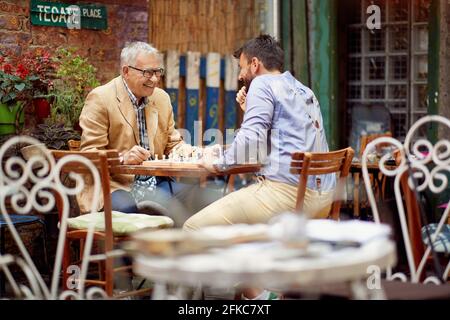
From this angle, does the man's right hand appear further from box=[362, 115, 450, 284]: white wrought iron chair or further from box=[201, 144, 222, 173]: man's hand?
box=[362, 115, 450, 284]: white wrought iron chair

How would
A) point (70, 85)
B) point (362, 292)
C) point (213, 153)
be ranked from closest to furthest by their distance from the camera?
point (362, 292) < point (213, 153) < point (70, 85)

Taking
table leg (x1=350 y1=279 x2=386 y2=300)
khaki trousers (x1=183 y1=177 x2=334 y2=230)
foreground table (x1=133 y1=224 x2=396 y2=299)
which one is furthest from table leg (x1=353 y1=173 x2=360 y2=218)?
foreground table (x1=133 y1=224 x2=396 y2=299)

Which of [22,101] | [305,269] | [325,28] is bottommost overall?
[305,269]

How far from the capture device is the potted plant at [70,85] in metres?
7.29

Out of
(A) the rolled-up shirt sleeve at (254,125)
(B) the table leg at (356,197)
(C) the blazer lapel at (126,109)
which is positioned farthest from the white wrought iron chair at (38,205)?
(B) the table leg at (356,197)

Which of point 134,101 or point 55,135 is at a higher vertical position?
point 134,101

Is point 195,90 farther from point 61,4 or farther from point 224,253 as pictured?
point 224,253

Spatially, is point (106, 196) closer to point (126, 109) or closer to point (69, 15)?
point (126, 109)

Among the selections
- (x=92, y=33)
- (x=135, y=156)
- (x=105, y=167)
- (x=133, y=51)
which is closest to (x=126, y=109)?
(x=133, y=51)

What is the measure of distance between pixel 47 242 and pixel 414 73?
392 centimetres

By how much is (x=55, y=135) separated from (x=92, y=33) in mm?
1279

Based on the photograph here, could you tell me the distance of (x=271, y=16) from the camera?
891 cm

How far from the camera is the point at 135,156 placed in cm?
574
